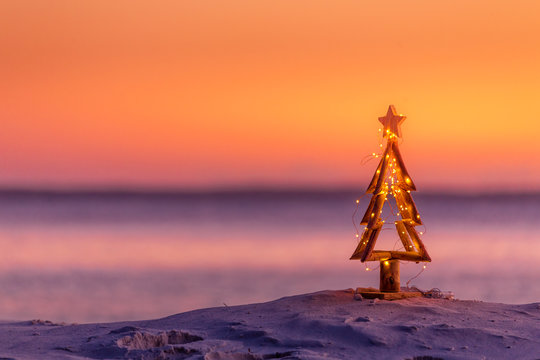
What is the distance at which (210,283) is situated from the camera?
1085cm

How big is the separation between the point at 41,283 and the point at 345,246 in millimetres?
5694

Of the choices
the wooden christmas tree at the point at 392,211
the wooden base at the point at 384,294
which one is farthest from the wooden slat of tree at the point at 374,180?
the wooden base at the point at 384,294

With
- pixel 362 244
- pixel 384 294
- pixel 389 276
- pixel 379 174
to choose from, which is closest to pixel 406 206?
pixel 379 174

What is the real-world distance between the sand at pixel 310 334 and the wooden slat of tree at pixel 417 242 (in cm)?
44

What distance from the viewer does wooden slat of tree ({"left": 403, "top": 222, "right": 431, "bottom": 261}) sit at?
675 cm

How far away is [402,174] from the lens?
686cm

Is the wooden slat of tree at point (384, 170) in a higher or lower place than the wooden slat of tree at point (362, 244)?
higher

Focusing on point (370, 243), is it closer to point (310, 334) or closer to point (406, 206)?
point (406, 206)

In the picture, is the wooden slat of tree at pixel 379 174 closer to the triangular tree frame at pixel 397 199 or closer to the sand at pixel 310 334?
the triangular tree frame at pixel 397 199

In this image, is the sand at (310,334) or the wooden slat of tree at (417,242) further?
the wooden slat of tree at (417,242)

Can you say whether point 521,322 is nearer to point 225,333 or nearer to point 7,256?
point 225,333

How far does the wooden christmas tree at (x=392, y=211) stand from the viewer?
6.75m

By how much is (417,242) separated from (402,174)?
622 millimetres

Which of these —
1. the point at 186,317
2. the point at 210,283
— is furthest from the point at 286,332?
the point at 210,283
